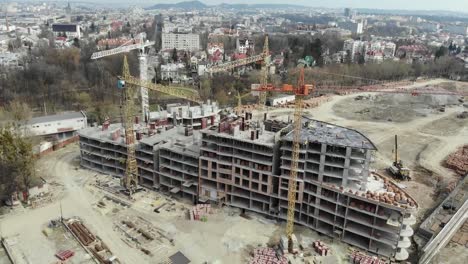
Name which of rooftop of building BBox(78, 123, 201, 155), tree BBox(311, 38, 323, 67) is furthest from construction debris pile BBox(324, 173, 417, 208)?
tree BBox(311, 38, 323, 67)

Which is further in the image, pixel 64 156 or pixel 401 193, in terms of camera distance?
pixel 64 156

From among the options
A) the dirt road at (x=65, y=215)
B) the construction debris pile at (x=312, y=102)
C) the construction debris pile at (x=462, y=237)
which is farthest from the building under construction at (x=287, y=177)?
the construction debris pile at (x=312, y=102)

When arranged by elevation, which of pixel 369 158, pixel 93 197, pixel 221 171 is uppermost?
pixel 369 158

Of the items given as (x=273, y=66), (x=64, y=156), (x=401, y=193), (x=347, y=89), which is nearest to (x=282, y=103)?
(x=347, y=89)

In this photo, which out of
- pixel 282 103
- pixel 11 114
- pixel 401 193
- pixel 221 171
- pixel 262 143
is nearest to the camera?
pixel 401 193

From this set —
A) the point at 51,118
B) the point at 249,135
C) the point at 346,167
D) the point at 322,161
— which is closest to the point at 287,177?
the point at 322,161

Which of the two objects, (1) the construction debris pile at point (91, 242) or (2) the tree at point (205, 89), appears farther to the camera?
(2) the tree at point (205, 89)

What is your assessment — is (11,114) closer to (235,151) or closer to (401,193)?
(235,151)

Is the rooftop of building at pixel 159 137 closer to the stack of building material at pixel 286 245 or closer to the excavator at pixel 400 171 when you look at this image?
the stack of building material at pixel 286 245
